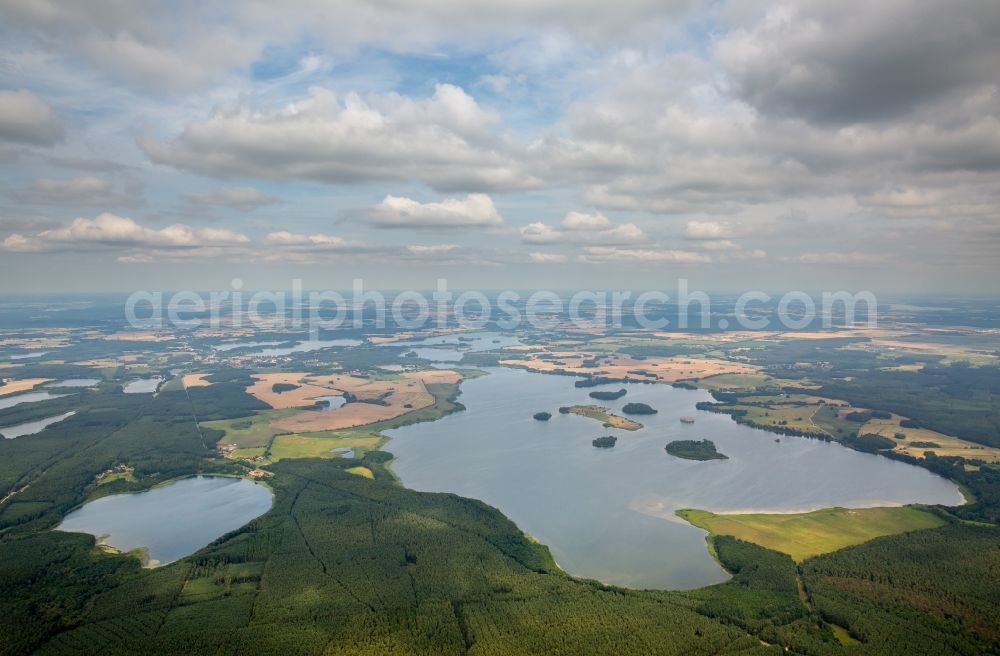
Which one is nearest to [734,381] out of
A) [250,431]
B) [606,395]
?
[606,395]

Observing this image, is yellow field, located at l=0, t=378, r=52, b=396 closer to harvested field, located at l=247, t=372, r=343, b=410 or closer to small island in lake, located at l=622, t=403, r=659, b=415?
harvested field, located at l=247, t=372, r=343, b=410

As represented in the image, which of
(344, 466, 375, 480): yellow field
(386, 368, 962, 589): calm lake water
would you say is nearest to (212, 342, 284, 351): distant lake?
(386, 368, 962, 589): calm lake water

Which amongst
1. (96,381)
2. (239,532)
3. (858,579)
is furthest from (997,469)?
(96,381)

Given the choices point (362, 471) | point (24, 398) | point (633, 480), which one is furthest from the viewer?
point (24, 398)

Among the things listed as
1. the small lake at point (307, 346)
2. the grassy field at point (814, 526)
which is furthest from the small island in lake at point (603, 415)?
the small lake at point (307, 346)

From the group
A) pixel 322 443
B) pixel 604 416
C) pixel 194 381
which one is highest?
pixel 194 381

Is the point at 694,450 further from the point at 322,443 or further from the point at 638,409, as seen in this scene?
the point at 322,443
